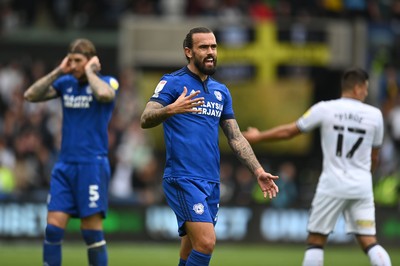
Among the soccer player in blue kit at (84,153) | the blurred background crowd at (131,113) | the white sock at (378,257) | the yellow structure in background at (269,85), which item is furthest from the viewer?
the yellow structure in background at (269,85)

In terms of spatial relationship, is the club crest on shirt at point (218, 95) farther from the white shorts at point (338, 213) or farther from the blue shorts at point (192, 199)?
the white shorts at point (338, 213)

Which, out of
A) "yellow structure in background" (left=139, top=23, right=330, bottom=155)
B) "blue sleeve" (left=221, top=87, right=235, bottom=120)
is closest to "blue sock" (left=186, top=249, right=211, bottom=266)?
"blue sleeve" (left=221, top=87, right=235, bottom=120)

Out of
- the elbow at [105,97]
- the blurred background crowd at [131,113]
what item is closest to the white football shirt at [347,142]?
the elbow at [105,97]

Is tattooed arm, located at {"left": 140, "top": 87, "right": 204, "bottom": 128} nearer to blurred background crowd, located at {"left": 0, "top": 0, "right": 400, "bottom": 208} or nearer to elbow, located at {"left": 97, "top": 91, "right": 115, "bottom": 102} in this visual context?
elbow, located at {"left": 97, "top": 91, "right": 115, "bottom": 102}

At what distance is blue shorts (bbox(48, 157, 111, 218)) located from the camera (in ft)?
38.4

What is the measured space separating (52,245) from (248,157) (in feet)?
8.63

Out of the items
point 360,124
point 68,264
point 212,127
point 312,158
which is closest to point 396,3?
point 312,158

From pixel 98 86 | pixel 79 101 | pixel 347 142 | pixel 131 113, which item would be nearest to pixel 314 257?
pixel 347 142

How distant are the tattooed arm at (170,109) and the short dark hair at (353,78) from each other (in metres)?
2.58

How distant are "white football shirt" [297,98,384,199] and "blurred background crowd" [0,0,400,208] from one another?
819 centimetres

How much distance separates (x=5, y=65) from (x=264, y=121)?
603 cm

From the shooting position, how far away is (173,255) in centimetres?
1788

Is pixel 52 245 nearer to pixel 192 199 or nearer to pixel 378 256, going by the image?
pixel 192 199

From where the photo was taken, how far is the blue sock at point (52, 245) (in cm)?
1150
